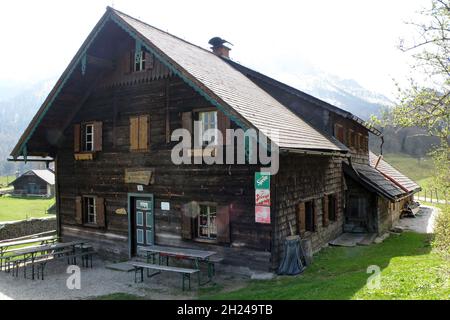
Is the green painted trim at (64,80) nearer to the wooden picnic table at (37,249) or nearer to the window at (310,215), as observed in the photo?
the wooden picnic table at (37,249)

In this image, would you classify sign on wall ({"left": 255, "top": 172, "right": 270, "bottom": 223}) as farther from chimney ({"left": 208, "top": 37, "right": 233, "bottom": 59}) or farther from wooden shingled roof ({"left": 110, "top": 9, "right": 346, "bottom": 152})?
chimney ({"left": 208, "top": 37, "right": 233, "bottom": 59})

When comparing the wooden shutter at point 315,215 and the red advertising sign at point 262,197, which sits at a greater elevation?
the red advertising sign at point 262,197

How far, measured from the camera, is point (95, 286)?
10.9m

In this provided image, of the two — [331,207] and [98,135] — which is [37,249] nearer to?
[98,135]

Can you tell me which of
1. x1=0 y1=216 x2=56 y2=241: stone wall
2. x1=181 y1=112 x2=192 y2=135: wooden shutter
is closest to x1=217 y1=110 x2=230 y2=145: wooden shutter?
x1=181 y1=112 x2=192 y2=135: wooden shutter

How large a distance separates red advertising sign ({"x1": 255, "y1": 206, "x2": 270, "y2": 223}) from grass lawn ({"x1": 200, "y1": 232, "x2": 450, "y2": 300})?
1580 millimetres

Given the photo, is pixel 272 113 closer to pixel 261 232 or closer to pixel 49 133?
pixel 261 232

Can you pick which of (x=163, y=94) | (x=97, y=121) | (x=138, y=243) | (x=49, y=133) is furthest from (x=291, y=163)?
(x=49, y=133)

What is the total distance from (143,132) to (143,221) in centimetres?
308

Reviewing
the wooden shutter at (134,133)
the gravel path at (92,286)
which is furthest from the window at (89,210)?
the wooden shutter at (134,133)

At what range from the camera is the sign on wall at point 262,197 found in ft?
34.4

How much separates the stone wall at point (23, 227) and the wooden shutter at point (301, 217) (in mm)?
17755

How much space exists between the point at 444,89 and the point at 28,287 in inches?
503
